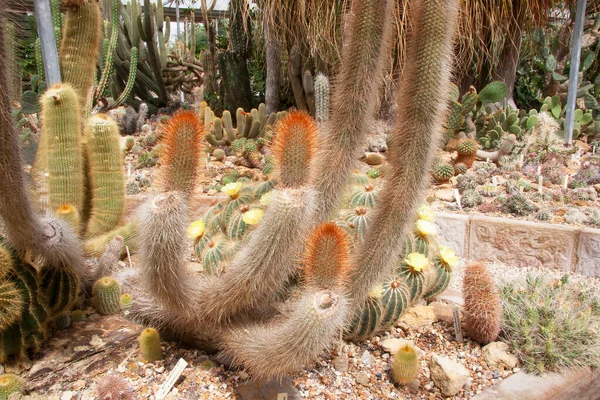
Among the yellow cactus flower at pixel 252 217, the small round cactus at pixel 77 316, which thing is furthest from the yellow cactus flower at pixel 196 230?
the small round cactus at pixel 77 316

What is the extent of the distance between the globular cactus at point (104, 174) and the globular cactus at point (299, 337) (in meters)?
1.59

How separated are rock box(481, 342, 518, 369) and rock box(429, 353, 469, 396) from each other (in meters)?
0.26

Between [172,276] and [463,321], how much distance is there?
5.10ft

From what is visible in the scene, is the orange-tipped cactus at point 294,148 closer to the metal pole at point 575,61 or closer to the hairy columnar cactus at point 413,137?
the hairy columnar cactus at point 413,137

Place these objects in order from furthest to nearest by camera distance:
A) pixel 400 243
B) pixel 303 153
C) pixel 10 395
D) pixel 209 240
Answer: pixel 209 240 → pixel 400 243 → pixel 10 395 → pixel 303 153

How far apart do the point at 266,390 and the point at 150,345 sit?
485 millimetres

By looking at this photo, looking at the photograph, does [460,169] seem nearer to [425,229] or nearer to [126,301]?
[425,229]

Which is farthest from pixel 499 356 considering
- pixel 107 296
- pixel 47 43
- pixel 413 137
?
pixel 47 43

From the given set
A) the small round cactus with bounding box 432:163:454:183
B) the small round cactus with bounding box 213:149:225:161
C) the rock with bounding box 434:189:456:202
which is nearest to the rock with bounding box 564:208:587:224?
the rock with bounding box 434:189:456:202

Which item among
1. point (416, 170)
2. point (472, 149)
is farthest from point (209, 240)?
point (472, 149)

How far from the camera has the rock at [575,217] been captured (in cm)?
377

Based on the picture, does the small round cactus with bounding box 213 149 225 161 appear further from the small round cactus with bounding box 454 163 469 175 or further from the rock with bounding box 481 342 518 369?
the rock with bounding box 481 342 518 369

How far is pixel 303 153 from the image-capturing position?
5.06 ft

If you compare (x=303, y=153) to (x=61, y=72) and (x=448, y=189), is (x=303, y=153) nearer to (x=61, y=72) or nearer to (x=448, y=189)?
(x=61, y=72)
